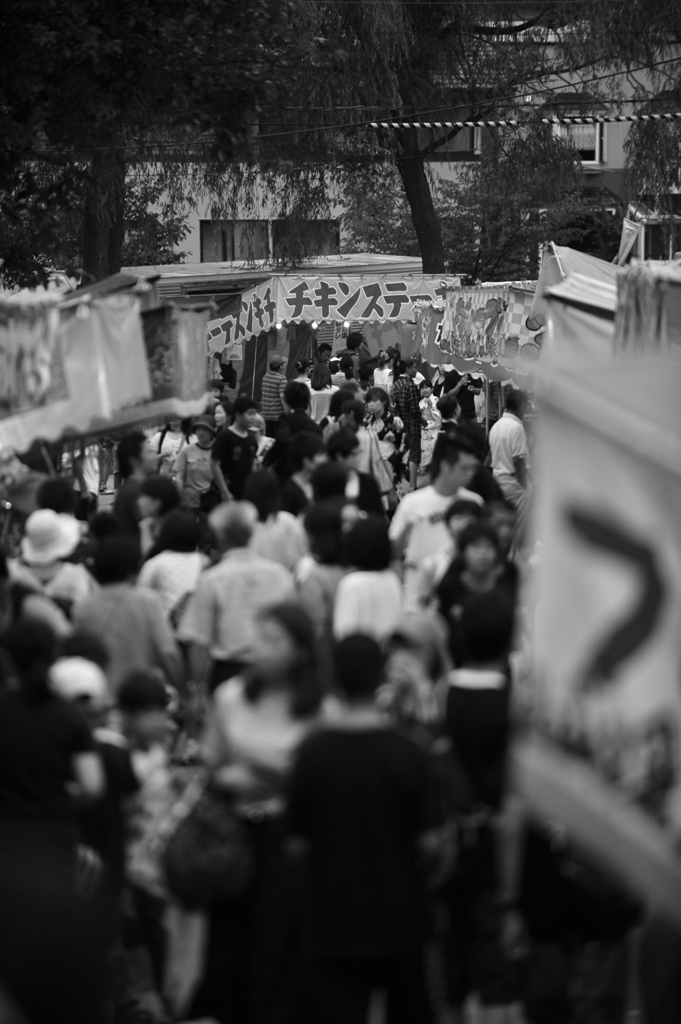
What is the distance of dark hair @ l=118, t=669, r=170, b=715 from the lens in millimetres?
5070

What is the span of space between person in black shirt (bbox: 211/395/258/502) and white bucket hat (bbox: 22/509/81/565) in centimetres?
391

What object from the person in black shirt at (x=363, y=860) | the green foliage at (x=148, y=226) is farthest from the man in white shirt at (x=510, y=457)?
the green foliage at (x=148, y=226)

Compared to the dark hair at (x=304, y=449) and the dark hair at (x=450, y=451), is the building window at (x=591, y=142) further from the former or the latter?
the dark hair at (x=450, y=451)

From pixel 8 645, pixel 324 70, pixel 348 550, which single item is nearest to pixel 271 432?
pixel 324 70

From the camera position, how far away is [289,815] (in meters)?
4.00

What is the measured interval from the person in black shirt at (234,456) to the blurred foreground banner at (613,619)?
7.86 m

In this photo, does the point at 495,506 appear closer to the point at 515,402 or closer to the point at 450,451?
the point at 450,451

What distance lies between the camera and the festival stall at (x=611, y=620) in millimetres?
2701

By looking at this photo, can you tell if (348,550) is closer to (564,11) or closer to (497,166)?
(564,11)

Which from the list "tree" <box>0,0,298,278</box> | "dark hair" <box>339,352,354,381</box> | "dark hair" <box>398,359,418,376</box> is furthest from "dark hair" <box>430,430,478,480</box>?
"dark hair" <box>398,359,418,376</box>

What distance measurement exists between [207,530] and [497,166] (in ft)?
70.8

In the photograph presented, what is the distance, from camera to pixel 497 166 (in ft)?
101

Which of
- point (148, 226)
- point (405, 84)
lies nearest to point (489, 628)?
point (405, 84)

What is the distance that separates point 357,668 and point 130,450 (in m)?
5.36
